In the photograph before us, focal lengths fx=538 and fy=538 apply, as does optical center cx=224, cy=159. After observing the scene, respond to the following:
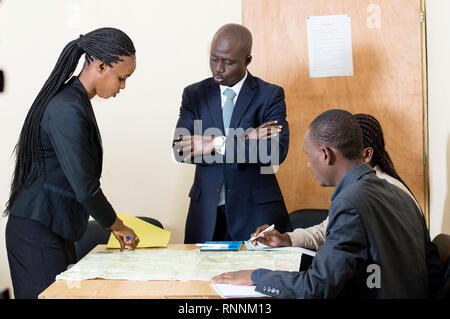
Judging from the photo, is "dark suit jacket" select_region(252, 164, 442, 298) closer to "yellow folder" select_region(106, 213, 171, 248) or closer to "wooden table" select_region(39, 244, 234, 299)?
"wooden table" select_region(39, 244, 234, 299)

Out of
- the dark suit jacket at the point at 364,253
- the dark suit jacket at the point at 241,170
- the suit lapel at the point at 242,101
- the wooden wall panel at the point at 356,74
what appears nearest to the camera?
the dark suit jacket at the point at 364,253

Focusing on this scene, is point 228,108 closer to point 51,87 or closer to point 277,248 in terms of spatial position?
point 277,248

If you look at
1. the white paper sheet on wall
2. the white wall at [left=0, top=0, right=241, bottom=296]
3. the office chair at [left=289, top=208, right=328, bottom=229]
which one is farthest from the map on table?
the white paper sheet on wall

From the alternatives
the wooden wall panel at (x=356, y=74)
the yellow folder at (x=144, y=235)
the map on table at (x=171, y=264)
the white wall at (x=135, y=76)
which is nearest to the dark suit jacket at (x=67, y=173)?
the map on table at (x=171, y=264)

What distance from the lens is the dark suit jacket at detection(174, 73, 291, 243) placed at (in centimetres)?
289

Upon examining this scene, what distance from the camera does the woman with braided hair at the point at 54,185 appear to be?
2123mm

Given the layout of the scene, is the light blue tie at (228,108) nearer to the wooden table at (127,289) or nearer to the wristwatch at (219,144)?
the wristwatch at (219,144)

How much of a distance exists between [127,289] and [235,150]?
3.66ft

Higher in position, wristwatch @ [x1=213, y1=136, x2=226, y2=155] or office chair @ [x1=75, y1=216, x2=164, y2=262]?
wristwatch @ [x1=213, y1=136, x2=226, y2=155]

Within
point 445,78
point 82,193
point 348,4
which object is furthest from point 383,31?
point 82,193

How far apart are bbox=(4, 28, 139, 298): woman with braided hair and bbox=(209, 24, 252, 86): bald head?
2.58ft

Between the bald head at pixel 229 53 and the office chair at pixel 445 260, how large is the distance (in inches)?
54.3

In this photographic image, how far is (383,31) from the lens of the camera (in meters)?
4.03

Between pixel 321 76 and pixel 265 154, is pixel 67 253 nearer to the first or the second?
pixel 265 154
